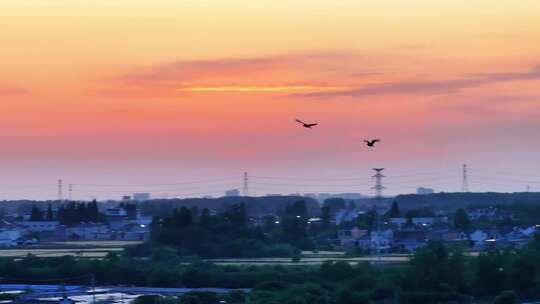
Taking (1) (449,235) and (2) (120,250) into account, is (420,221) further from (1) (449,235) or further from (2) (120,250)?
(2) (120,250)

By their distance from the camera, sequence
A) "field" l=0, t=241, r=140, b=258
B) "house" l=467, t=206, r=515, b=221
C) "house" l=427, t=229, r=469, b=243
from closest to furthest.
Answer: "field" l=0, t=241, r=140, b=258
"house" l=427, t=229, r=469, b=243
"house" l=467, t=206, r=515, b=221

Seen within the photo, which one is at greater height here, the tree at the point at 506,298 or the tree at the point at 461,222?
the tree at the point at 461,222

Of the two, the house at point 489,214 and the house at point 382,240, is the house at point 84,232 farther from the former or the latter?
the house at point 489,214

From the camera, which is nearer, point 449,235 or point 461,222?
point 449,235

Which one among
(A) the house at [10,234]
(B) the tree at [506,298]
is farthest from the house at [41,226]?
(B) the tree at [506,298]

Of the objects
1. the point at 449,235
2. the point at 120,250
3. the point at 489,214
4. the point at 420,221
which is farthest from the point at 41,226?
the point at 489,214

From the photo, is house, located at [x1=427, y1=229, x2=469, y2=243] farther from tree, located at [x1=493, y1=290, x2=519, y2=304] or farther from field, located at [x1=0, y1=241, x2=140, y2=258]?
tree, located at [x1=493, y1=290, x2=519, y2=304]

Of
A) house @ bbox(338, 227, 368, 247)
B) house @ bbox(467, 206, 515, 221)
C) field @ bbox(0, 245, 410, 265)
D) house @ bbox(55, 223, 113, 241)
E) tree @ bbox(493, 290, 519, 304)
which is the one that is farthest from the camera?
house @ bbox(467, 206, 515, 221)

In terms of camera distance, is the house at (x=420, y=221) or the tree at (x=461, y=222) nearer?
the tree at (x=461, y=222)


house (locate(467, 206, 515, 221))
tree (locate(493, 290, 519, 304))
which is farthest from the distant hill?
tree (locate(493, 290, 519, 304))

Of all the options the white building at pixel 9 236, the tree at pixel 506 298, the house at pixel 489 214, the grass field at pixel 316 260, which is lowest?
the tree at pixel 506 298

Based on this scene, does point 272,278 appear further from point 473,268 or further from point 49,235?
point 49,235

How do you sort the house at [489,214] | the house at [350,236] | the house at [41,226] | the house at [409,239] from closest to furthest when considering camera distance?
1. the house at [409,239]
2. the house at [350,236]
3. the house at [41,226]
4. the house at [489,214]
